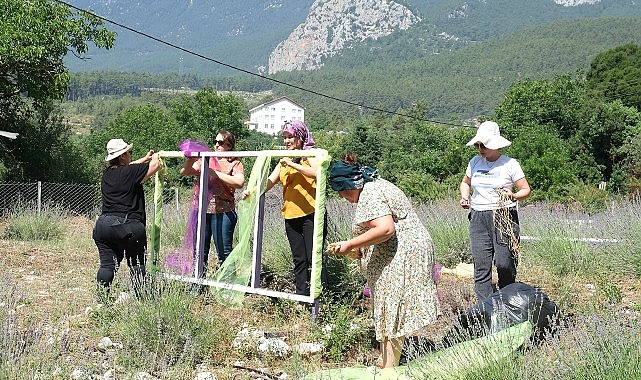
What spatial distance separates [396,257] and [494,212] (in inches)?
57.9

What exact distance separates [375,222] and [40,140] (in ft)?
75.1

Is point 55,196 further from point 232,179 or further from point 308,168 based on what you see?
point 308,168

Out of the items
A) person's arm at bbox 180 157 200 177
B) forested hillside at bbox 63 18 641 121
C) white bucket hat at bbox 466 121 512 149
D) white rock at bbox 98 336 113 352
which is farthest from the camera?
forested hillside at bbox 63 18 641 121

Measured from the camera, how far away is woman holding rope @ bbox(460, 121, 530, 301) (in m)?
4.92

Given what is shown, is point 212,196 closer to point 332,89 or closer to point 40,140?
point 40,140

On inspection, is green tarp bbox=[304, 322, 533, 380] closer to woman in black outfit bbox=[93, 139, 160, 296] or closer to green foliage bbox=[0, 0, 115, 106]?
woman in black outfit bbox=[93, 139, 160, 296]

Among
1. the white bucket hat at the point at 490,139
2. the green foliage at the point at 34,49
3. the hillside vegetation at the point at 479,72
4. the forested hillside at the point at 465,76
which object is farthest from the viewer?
the forested hillside at the point at 465,76

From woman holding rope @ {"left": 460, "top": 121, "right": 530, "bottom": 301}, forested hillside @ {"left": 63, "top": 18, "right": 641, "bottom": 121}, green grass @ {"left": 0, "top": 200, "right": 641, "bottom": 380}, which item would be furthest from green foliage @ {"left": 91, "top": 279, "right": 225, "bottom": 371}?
forested hillside @ {"left": 63, "top": 18, "right": 641, "bottom": 121}

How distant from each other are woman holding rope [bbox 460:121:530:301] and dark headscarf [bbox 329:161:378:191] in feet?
4.75

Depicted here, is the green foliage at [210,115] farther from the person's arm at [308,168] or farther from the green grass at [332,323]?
the person's arm at [308,168]

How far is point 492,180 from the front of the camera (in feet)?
16.4

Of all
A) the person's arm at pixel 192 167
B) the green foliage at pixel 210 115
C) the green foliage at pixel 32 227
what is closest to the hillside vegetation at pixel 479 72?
the green foliage at pixel 210 115

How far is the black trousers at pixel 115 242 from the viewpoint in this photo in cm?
507

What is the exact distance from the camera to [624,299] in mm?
5539
